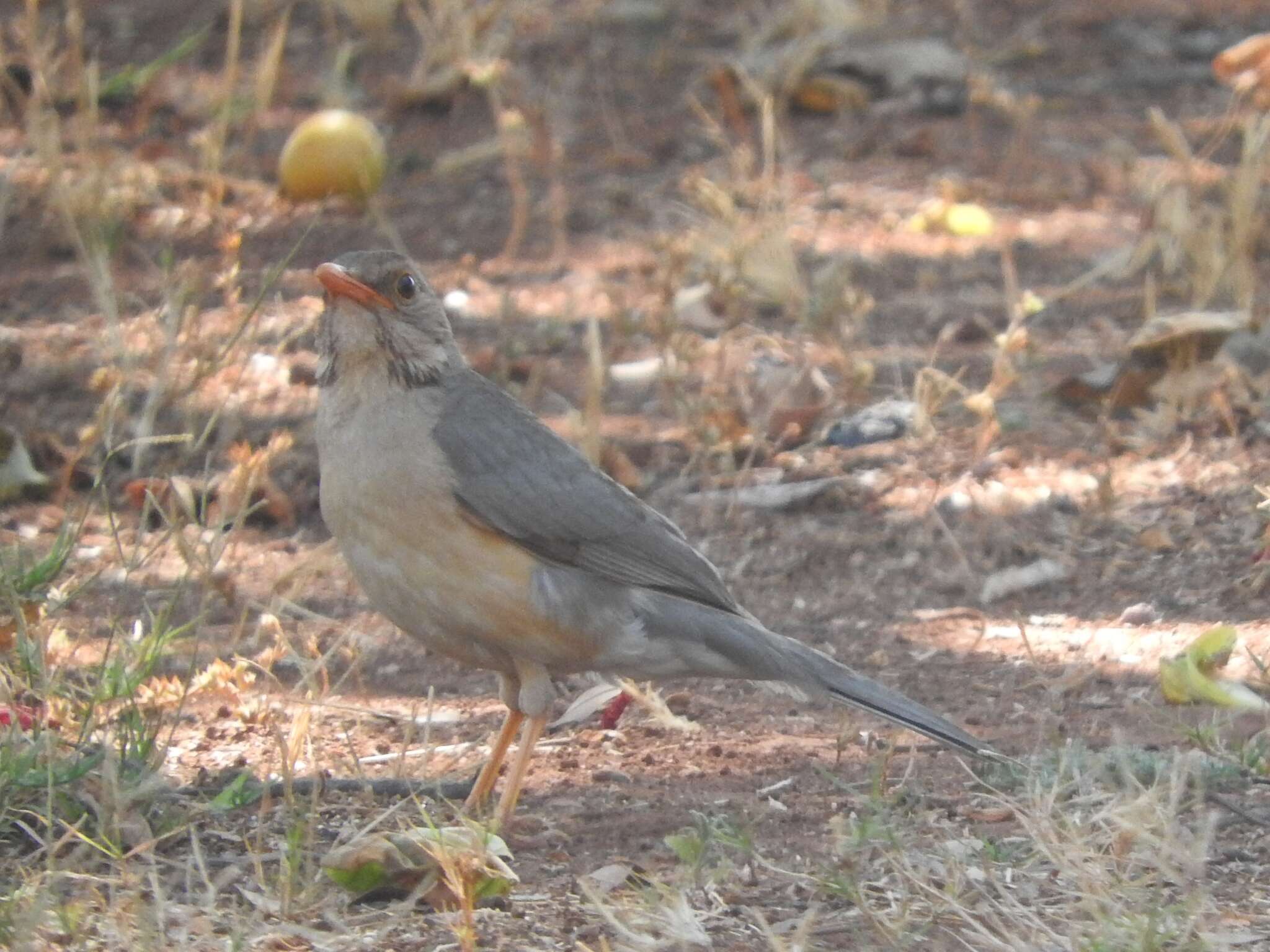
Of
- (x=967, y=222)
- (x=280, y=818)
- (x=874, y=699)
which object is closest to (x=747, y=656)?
(x=874, y=699)

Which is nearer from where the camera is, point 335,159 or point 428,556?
point 428,556

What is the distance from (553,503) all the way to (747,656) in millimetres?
639

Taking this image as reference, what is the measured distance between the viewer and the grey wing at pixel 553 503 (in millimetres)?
5141

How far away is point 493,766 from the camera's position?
5000 mm

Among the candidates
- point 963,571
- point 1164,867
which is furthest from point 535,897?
point 963,571

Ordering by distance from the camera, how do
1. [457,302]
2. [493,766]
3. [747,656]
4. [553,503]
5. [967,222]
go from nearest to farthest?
[493,766]
[747,656]
[553,503]
[457,302]
[967,222]

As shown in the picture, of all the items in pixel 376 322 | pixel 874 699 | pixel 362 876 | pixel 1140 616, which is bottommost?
pixel 1140 616

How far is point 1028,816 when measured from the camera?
425cm

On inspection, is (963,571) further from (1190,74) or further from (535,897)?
(1190,74)

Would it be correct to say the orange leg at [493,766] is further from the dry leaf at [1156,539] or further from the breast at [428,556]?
the dry leaf at [1156,539]

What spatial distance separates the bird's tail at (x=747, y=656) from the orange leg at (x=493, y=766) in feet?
1.26

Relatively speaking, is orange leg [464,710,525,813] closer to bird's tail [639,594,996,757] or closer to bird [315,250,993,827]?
bird [315,250,993,827]

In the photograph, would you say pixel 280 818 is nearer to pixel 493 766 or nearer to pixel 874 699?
pixel 493 766

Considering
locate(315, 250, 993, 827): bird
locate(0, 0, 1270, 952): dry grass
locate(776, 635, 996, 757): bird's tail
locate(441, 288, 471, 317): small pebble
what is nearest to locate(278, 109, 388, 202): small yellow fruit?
locate(441, 288, 471, 317): small pebble
